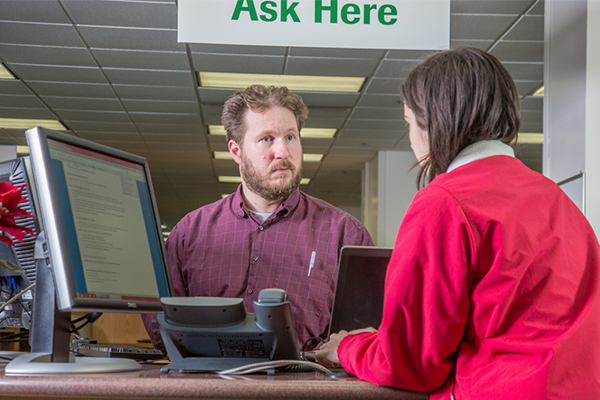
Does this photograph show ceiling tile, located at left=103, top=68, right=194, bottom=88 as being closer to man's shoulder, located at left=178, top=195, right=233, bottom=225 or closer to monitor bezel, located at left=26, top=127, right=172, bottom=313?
man's shoulder, located at left=178, top=195, right=233, bottom=225

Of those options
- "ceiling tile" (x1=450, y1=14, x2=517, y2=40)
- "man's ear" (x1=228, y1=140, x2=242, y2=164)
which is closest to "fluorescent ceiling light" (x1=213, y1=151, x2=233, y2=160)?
"ceiling tile" (x1=450, y1=14, x2=517, y2=40)

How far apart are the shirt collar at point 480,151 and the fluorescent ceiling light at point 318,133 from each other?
746cm

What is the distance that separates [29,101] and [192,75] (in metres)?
2.41

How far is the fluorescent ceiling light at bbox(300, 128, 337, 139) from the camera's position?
335 inches

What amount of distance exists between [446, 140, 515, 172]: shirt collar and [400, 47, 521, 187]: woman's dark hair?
0.01m

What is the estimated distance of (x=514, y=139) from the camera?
111 cm

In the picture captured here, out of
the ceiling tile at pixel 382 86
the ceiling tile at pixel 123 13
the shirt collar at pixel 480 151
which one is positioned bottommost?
the shirt collar at pixel 480 151

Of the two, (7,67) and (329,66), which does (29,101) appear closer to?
(7,67)

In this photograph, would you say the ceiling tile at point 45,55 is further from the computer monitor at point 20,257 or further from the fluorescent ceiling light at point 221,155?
the computer monitor at point 20,257

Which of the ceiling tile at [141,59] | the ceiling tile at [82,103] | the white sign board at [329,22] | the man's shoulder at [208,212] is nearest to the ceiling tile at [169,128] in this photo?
the ceiling tile at [82,103]

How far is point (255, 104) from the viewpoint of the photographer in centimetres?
195

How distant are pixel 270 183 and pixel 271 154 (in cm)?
10

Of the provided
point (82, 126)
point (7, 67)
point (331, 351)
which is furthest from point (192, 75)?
point (331, 351)

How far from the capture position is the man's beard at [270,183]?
188cm
